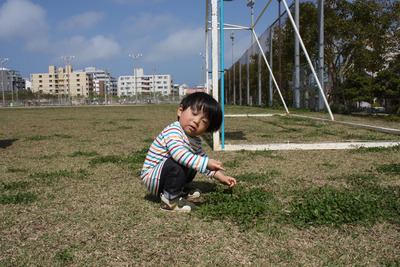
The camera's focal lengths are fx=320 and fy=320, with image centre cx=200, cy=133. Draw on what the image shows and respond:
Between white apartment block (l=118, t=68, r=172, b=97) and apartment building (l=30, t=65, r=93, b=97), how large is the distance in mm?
16727

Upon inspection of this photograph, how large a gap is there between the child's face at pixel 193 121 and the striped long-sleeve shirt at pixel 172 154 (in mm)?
55

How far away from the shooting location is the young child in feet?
7.38

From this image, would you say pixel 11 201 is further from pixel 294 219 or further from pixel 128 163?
pixel 294 219

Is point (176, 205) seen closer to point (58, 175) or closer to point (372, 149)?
point (58, 175)

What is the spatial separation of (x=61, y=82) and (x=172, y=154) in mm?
141167

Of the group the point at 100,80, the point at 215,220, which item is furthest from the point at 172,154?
the point at 100,80

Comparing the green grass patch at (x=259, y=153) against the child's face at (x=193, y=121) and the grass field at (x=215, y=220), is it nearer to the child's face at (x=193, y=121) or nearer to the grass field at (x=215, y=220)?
the grass field at (x=215, y=220)

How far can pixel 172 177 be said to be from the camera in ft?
7.68

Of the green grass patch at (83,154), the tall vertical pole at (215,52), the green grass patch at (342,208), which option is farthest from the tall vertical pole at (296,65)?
the green grass patch at (342,208)

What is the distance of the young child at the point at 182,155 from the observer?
2250 mm

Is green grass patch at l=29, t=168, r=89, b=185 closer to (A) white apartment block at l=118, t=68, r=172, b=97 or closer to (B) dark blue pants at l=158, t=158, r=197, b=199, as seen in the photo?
(B) dark blue pants at l=158, t=158, r=197, b=199

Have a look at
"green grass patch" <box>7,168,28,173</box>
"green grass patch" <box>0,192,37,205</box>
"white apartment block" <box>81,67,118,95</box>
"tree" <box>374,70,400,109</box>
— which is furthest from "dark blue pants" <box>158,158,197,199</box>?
"white apartment block" <box>81,67,118,95</box>

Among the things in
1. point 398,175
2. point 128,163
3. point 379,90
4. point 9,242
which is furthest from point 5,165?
point 379,90

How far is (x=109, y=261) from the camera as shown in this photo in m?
1.61
